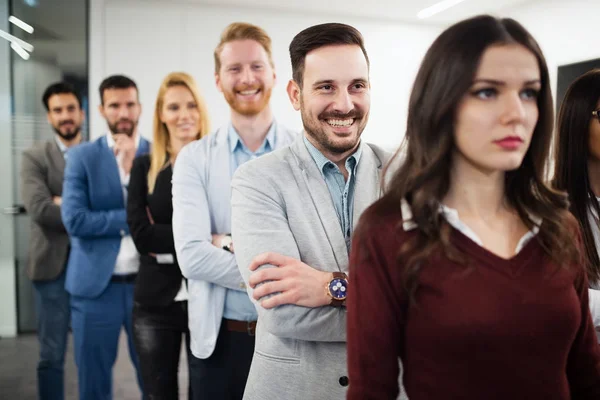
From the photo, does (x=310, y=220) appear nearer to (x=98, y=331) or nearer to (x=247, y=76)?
(x=247, y=76)

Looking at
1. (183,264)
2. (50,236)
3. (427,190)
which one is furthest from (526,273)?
(50,236)

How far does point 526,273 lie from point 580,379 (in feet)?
0.90

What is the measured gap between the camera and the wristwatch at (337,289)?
1.23 metres

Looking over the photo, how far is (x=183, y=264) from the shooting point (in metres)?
1.92

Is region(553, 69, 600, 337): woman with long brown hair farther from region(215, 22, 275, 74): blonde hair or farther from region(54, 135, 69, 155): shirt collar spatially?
region(54, 135, 69, 155): shirt collar

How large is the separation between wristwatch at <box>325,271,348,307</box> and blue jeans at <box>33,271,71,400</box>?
2.43 metres

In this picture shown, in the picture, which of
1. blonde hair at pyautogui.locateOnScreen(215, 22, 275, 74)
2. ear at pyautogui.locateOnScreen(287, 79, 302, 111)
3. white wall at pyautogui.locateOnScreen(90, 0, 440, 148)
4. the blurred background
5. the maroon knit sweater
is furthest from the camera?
white wall at pyautogui.locateOnScreen(90, 0, 440, 148)

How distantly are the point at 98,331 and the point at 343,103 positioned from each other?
7.01 ft

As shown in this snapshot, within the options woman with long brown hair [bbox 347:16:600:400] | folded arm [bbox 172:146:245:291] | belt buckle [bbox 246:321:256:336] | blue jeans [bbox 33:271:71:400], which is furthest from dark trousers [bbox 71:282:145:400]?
woman with long brown hair [bbox 347:16:600:400]

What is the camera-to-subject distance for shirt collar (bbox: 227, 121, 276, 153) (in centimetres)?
213

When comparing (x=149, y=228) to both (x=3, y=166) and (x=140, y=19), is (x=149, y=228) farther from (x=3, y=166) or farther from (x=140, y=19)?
(x=140, y=19)

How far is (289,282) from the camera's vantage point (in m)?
1.24

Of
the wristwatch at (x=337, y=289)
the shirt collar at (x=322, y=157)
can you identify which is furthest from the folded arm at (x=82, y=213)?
the wristwatch at (x=337, y=289)

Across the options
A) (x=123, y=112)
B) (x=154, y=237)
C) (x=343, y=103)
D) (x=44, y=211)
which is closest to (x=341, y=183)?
(x=343, y=103)
